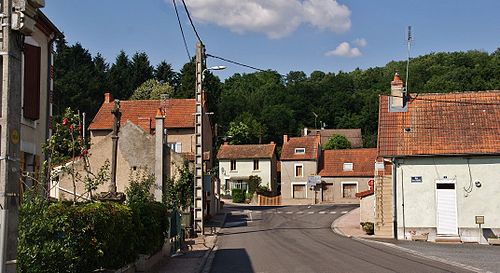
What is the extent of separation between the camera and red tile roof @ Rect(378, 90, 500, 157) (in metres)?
26.5

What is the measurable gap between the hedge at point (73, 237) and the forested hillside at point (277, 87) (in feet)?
176

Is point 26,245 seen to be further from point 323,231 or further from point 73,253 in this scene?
point 323,231

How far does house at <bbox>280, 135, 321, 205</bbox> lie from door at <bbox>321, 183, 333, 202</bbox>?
2.52 feet

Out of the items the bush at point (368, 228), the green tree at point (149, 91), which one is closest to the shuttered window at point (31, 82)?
the bush at point (368, 228)

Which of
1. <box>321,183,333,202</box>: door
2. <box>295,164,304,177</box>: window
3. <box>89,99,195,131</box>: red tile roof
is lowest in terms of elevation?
<box>321,183,333,202</box>: door

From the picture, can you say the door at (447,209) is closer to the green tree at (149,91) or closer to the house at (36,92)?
the house at (36,92)

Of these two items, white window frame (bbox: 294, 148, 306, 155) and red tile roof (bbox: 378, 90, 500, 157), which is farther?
white window frame (bbox: 294, 148, 306, 155)

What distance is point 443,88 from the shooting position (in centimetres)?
6319

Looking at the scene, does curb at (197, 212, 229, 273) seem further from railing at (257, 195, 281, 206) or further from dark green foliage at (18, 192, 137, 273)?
railing at (257, 195, 281, 206)

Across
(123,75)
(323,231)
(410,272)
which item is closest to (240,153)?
(123,75)

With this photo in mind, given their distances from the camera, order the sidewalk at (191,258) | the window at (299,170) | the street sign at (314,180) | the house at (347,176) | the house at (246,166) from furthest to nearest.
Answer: the house at (246,166) < the window at (299,170) < the street sign at (314,180) < the house at (347,176) < the sidewalk at (191,258)

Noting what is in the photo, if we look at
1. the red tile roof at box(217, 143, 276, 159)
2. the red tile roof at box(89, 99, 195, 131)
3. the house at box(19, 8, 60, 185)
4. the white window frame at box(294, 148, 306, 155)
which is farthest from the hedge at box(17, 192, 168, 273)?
the red tile roof at box(217, 143, 276, 159)

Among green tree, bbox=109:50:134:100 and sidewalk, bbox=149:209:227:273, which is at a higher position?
green tree, bbox=109:50:134:100

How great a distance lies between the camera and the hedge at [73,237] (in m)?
8.10
